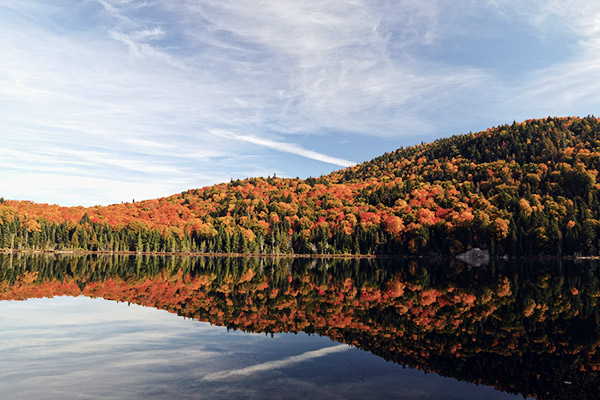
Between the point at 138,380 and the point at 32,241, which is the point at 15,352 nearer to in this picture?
the point at 138,380

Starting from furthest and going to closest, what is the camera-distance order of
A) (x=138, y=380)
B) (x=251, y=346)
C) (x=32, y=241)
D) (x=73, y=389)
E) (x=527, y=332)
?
(x=32, y=241) → (x=527, y=332) → (x=251, y=346) → (x=138, y=380) → (x=73, y=389)

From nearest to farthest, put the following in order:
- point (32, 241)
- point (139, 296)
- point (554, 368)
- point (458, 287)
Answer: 1. point (554, 368)
2. point (139, 296)
3. point (458, 287)
4. point (32, 241)

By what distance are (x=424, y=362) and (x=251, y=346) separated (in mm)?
10711

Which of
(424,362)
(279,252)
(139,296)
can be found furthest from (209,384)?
(279,252)

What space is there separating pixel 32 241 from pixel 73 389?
20399 centimetres

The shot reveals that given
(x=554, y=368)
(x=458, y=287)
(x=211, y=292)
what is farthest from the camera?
(x=458, y=287)

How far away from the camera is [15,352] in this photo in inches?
862

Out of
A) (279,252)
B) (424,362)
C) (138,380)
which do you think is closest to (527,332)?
(424,362)

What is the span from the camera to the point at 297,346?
24.3 meters

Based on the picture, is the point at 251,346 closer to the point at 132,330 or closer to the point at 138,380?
the point at 138,380

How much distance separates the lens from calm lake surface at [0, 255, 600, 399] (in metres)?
17.2

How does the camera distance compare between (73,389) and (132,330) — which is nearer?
(73,389)

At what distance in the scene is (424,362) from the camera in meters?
21.1

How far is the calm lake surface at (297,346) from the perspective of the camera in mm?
17203
